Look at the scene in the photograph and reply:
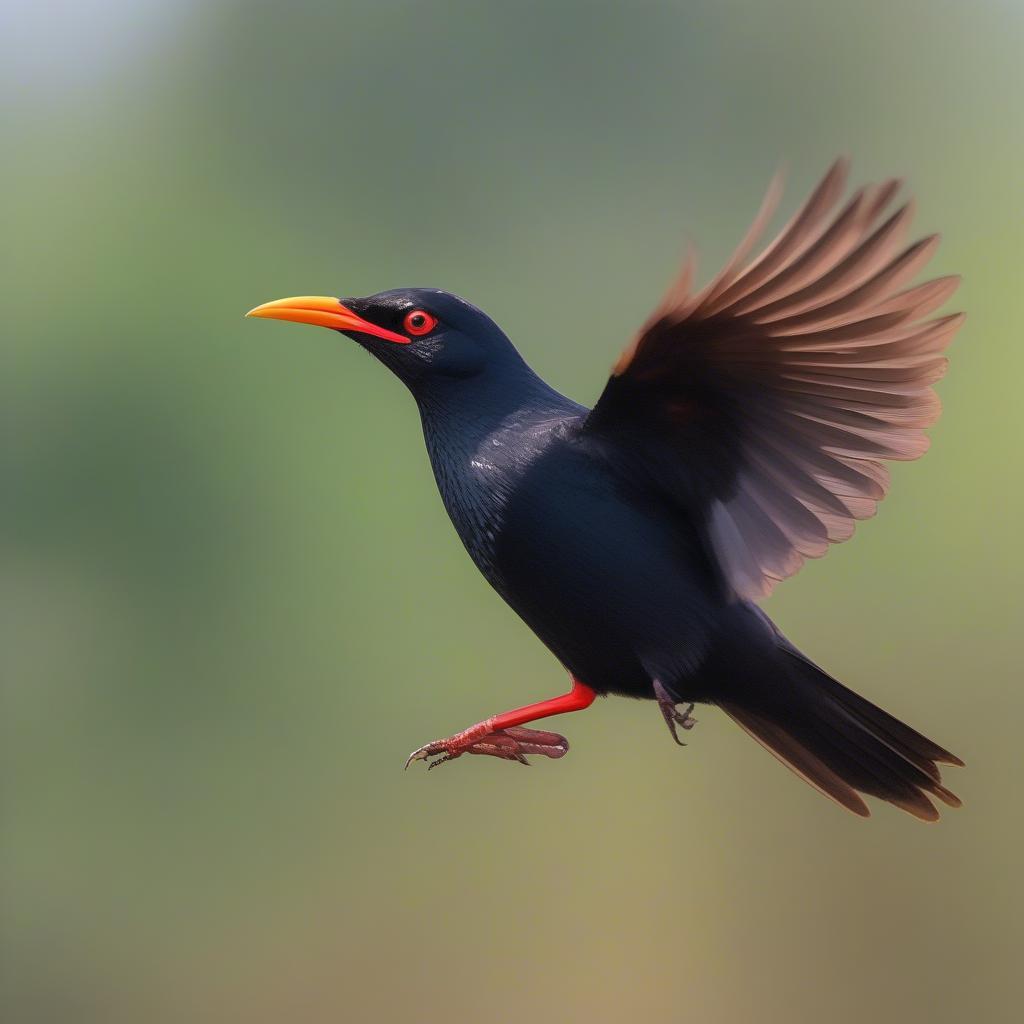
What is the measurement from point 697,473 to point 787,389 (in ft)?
0.91

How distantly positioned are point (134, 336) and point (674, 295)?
1055cm

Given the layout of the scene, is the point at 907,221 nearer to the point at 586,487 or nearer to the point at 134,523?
the point at 586,487

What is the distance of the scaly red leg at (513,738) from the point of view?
11.4 ft

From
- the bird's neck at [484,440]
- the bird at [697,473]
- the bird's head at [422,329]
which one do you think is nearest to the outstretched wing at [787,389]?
the bird at [697,473]

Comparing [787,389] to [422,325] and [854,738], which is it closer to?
[422,325]

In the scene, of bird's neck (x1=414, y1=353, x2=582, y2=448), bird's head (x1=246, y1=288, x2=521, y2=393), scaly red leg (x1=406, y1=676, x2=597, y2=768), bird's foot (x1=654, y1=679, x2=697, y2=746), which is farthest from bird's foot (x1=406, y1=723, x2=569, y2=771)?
bird's head (x1=246, y1=288, x2=521, y2=393)

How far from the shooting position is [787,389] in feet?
10.6

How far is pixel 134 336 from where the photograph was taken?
1273 centimetres

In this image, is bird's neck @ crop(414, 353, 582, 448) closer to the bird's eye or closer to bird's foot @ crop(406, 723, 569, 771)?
the bird's eye

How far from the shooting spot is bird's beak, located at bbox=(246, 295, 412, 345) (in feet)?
11.1

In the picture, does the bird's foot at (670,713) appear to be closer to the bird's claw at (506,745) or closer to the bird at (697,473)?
the bird at (697,473)

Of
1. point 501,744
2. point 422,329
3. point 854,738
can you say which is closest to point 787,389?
point 422,329

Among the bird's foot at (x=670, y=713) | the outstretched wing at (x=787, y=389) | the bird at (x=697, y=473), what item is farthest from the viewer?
the bird's foot at (x=670, y=713)

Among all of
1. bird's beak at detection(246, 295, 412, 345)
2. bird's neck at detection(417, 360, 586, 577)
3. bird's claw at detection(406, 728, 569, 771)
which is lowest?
bird's claw at detection(406, 728, 569, 771)
